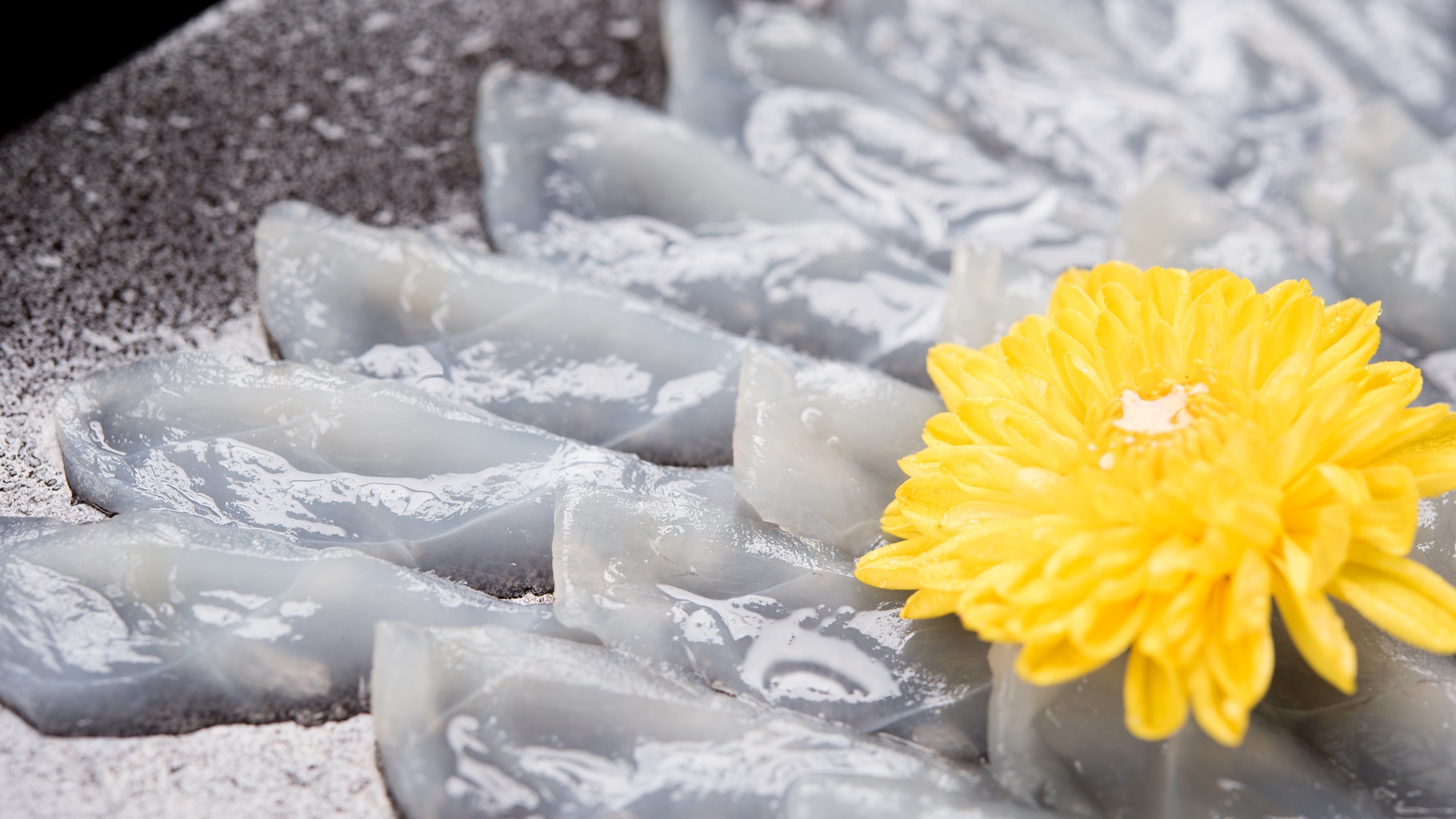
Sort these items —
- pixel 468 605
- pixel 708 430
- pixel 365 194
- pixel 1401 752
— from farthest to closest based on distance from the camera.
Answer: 1. pixel 365 194
2. pixel 708 430
3. pixel 468 605
4. pixel 1401 752

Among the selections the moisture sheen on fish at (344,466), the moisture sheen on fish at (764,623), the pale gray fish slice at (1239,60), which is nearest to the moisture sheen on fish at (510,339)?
the moisture sheen on fish at (344,466)

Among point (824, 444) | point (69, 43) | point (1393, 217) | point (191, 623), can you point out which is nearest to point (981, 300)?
point (824, 444)

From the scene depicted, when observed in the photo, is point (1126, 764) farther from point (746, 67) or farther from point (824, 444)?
point (746, 67)

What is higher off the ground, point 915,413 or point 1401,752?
point 915,413

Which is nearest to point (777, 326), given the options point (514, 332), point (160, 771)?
point (514, 332)

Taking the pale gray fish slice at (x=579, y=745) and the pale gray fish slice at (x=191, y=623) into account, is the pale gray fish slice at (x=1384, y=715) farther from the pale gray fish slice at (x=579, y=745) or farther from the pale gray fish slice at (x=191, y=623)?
the pale gray fish slice at (x=191, y=623)

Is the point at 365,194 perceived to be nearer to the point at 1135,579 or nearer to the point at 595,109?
the point at 595,109
